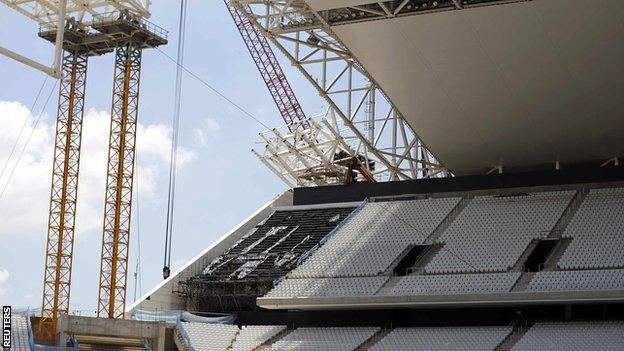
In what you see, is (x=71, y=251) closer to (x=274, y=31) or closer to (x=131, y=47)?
(x=131, y=47)

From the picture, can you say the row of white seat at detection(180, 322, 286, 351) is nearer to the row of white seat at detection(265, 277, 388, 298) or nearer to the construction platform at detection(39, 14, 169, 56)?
the row of white seat at detection(265, 277, 388, 298)

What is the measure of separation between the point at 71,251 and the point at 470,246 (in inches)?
629

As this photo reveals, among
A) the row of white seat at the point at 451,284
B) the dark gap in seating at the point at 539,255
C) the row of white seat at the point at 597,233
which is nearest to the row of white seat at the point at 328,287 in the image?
the row of white seat at the point at 451,284

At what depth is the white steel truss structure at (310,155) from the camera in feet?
160

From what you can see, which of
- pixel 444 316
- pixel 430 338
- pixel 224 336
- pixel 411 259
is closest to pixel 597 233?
pixel 444 316

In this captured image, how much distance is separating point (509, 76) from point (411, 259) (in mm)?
7167

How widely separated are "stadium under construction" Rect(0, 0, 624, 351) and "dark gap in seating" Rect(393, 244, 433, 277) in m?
0.08

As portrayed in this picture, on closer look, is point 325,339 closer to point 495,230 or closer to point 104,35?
point 495,230

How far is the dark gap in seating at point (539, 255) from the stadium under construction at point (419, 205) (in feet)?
0.24

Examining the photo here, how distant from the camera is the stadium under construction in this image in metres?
31.3

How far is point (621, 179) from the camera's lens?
1447 inches

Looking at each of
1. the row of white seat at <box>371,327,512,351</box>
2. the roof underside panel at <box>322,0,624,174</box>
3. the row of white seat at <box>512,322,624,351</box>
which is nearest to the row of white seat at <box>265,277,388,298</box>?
the row of white seat at <box>371,327,512,351</box>

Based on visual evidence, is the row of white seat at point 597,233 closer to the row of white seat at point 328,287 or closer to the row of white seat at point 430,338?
the row of white seat at point 430,338

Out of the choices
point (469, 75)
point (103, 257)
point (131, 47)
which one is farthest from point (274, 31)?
point (103, 257)
